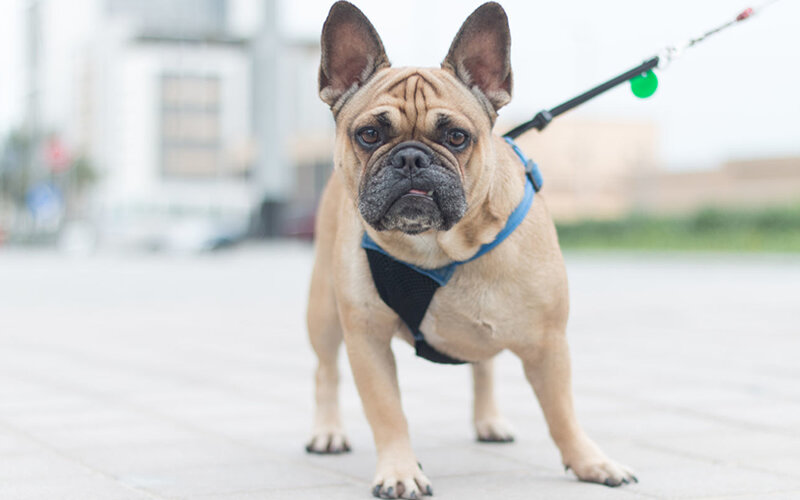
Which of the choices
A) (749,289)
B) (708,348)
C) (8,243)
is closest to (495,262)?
(708,348)

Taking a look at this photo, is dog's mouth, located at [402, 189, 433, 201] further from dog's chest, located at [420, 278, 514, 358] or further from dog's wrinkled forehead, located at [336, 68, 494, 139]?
dog's chest, located at [420, 278, 514, 358]

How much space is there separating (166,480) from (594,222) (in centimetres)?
3076

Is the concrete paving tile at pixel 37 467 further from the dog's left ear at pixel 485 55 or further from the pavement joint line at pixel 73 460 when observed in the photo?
the dog's left ear at pixel 485 55

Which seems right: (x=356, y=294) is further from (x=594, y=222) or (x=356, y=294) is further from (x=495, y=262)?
(x=594, y=222)

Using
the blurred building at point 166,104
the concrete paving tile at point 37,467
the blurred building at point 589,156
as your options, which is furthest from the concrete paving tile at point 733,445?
the blurred building at point 166,104

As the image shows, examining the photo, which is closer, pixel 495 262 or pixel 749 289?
pixel 495 262

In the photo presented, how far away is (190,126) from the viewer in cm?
9788

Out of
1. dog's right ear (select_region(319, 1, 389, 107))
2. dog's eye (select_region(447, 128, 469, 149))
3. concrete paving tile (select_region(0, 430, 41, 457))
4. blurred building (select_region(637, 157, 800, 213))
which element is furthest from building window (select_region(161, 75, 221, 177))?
dog's eye (select_region(447, 128, 469, 149))

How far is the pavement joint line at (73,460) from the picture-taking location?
3410 mm

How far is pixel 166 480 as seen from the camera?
360 cm

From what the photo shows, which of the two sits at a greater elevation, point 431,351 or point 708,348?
point 431,351

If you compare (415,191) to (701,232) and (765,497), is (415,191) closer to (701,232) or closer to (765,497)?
(765,497)

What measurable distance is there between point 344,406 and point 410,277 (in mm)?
1955

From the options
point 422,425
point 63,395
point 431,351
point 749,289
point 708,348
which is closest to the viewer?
point 431,351
